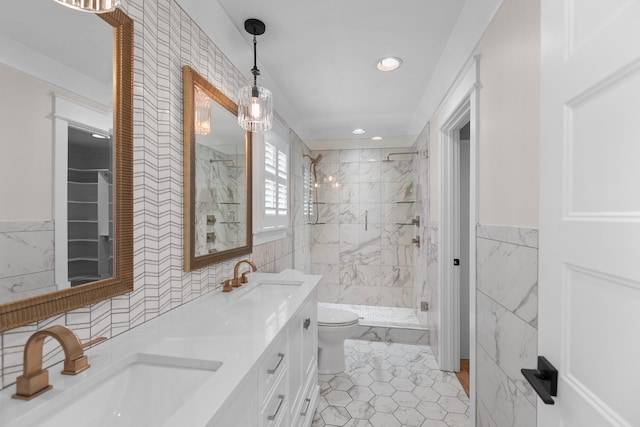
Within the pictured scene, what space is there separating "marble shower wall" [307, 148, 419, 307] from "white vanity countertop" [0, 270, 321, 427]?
265 centimetres

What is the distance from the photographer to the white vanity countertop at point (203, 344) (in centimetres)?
67

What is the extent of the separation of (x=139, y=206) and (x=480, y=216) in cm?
160

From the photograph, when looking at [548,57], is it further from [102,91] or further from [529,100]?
[102,91]

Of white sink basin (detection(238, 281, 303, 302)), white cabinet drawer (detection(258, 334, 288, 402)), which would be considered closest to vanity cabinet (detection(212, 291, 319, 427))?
white cabinet drawer (detection(258, 334, 288, 402))

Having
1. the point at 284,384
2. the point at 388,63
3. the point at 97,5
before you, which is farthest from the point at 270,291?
the point at 388,63

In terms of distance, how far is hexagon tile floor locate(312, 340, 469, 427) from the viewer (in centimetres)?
202

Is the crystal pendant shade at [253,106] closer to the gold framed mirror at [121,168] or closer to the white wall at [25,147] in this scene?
the gold framed mirror at [121,168]

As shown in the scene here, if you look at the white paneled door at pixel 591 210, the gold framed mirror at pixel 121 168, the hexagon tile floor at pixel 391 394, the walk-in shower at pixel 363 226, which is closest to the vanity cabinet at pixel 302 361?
the hexagon tile floor at pixel 391 394

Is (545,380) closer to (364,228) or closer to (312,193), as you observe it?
(364,228)

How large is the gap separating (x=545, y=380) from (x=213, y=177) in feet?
5.16

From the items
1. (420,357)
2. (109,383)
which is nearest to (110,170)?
(109,383)

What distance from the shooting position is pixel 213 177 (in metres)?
1.68

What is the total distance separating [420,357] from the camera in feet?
9.53

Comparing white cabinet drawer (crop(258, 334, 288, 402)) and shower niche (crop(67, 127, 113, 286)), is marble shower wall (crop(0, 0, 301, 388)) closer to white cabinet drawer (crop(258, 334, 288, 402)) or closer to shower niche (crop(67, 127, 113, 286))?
shower niche (crop(67, 127, 113, 286))
